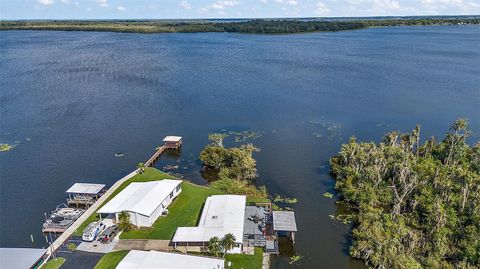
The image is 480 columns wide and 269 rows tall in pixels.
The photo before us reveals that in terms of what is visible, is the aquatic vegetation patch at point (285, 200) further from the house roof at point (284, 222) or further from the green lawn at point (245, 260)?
the green lawn at point (245, 260)

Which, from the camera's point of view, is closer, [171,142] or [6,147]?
[6,147]

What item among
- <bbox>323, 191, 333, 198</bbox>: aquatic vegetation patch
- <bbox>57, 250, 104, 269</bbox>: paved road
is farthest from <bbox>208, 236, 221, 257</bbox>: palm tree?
<bbox>323, 191, 333, 198</bbox>: aquatic vegetation patch

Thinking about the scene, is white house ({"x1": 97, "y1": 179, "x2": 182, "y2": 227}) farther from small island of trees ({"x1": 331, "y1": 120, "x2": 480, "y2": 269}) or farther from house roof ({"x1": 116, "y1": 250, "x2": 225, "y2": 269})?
small island of trees ({"x1": 331, "y1": 120, "x2": 480, "y2": 269})

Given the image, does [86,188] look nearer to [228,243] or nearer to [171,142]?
[171,142]

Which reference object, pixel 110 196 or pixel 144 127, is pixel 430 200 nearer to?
pixel 110 196

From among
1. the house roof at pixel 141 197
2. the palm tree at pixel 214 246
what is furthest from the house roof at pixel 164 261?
the house roof at pixel 141 197

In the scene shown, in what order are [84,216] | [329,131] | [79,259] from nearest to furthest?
1. [79,259]
2. [84,216]
3. [329,131]

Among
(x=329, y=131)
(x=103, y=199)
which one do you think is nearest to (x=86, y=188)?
(x=103, y=199)
